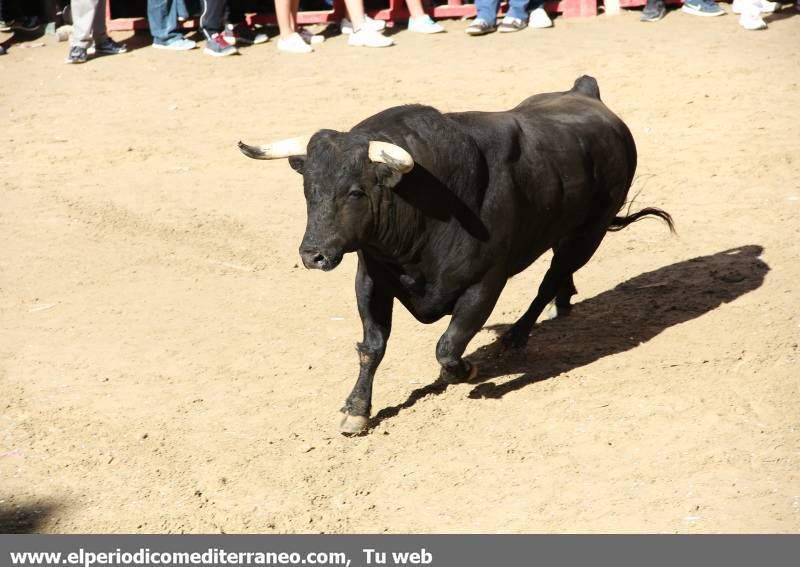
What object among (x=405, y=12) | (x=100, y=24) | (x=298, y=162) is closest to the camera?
(x=298, y=162)

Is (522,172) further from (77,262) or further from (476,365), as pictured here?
(77,262)

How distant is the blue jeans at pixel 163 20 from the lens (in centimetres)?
1296

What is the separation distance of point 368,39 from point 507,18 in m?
1.46

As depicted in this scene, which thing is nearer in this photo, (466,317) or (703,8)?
(466,317)

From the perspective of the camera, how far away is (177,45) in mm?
13172

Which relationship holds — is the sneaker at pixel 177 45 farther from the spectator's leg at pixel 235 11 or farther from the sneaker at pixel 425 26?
the sneaker at pixel 425 26

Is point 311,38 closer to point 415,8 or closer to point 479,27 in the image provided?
point 415,8

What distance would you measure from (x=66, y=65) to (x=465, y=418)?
27.7ft


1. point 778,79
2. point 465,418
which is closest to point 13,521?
point 465,418

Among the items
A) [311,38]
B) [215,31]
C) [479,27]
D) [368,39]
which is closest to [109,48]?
[215,31]

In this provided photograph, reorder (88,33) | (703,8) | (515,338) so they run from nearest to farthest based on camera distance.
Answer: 1. (515,338)
2. (703,8)
3. (88,33)

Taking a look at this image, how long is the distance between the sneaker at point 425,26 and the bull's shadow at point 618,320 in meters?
5.61

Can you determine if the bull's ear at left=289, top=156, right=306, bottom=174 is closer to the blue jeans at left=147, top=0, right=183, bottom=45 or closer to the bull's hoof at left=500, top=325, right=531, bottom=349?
the bull's hoof at left=500, top=325, right=531, bottom=349

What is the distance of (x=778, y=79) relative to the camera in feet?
36.2
